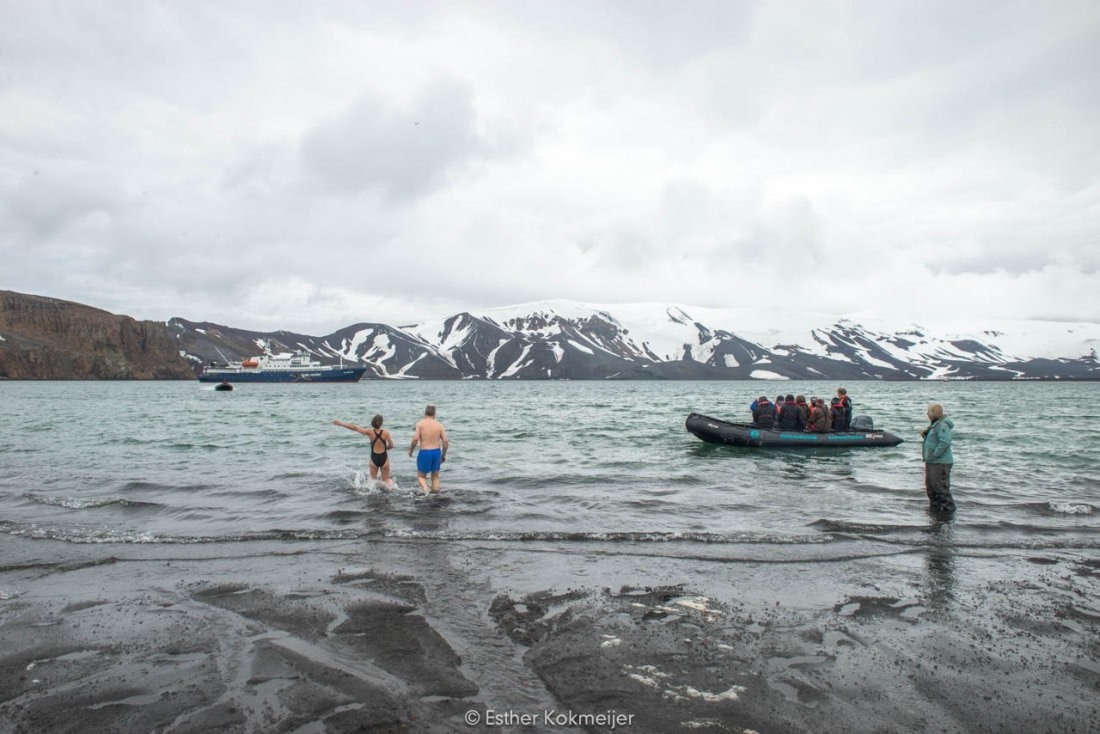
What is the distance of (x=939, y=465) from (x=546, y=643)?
9996 millimetres

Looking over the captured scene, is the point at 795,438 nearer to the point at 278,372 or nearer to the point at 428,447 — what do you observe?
the point at 428,447

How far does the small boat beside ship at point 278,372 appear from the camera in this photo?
14338 centimetres

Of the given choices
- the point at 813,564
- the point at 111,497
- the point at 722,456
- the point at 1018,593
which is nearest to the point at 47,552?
the point at 111,497

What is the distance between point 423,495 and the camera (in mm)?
13883

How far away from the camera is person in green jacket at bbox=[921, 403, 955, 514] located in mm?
12172

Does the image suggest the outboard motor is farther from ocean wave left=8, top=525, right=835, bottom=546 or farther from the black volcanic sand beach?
the black volcanic sand beach

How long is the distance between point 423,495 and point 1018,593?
10513mm

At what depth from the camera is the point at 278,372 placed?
148 meters

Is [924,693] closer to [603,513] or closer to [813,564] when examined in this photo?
[813,564]

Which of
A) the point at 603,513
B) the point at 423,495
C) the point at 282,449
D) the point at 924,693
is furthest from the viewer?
the point at 282,449

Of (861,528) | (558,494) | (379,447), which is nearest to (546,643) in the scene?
(861,528)

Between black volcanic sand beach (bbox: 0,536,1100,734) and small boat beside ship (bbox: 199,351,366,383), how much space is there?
14782 centimetres

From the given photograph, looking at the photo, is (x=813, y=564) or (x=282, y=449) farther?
(x=282, y=449)

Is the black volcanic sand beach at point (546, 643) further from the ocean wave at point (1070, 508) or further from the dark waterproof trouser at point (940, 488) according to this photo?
the ocean wave at point (1070, 508)
